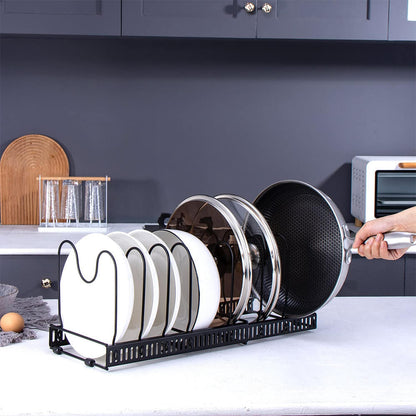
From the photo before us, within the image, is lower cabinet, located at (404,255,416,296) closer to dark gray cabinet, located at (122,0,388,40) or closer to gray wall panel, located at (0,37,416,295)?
gray wall panel, located at (0,37,416,295)

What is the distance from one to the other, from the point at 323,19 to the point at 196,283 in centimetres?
168

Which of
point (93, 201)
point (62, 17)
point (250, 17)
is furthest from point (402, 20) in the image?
point (93, 201)

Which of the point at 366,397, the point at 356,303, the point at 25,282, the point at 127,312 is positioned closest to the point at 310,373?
the point at 366,397

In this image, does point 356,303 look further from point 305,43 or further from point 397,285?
point 305,43

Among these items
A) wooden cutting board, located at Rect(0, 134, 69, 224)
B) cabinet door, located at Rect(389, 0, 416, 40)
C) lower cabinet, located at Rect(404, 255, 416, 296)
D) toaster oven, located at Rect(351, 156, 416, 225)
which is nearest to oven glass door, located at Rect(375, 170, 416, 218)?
toaster oven, located at Rect(351, 156, 416, 225)

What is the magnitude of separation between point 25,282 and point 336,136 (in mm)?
1491

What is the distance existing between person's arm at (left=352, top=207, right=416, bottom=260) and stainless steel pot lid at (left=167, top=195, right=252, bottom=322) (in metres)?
0.23

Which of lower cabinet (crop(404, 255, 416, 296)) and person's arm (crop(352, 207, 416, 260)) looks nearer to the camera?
person's arm (crop(352, 207, 416, 260))

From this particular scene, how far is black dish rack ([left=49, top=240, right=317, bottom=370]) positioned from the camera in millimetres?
1070

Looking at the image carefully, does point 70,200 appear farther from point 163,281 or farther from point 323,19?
point 163,281

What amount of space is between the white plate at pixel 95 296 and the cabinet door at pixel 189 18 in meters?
1.56

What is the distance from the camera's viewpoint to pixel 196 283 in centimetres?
117

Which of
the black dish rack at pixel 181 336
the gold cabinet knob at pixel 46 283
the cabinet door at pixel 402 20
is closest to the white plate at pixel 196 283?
the black dish rack at pixel 181 336

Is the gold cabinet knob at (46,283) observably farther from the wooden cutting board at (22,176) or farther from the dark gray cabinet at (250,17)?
the dark gray cabinet at (250,17)
